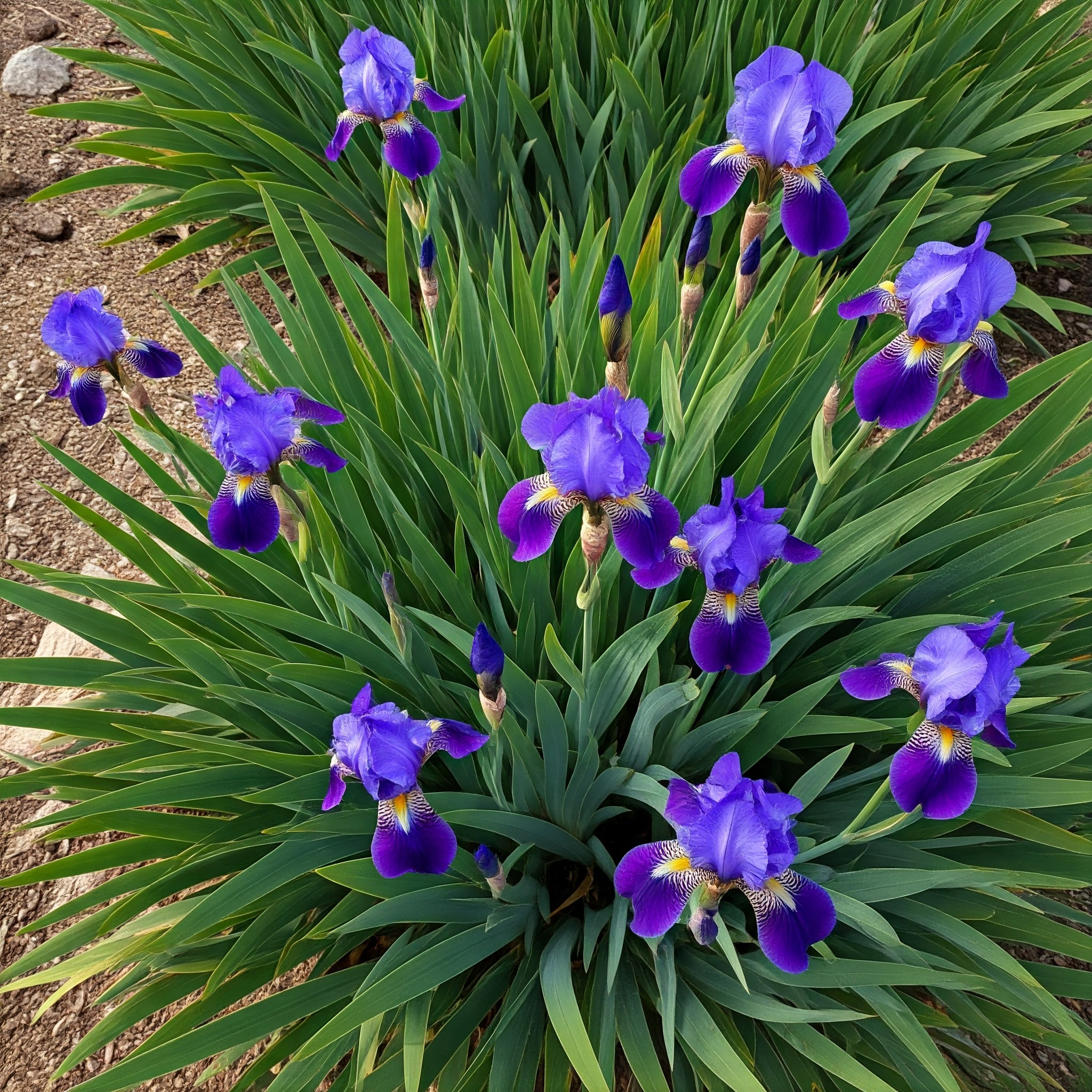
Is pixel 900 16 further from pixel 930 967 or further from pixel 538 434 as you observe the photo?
pixel 930 967

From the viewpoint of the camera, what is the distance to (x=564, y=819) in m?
1.56

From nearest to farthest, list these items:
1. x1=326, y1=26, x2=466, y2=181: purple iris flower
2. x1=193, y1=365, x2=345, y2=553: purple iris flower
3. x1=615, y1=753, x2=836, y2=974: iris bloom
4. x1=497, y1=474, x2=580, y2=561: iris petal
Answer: x1=615, y1=753, x2=836, y2=974: iris bloom → x1=497, y1=474, x2=580, y2=561: iris petal → x1=193, y1=365, x2=345, y2=553: purple iris flower → x1=326, y1=26, x2=466, y2=181: purple iris flower

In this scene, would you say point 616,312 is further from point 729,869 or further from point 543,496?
point 729,869

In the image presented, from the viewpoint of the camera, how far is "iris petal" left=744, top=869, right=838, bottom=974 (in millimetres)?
1047

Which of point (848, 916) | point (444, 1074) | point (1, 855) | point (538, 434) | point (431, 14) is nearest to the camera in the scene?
point (538, 434)

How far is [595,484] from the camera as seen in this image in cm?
106

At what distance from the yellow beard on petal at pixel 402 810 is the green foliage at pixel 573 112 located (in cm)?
197

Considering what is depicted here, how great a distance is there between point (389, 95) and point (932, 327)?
1156 millimetres

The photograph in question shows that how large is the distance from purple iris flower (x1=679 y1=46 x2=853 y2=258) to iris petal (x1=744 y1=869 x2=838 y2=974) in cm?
92

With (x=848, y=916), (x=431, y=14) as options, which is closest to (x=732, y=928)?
(x=848, y=916)

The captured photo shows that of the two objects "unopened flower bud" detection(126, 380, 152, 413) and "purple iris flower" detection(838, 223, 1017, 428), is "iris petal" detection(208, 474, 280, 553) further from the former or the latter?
"purple iris flower" detection(838, 223, 1017, 428)

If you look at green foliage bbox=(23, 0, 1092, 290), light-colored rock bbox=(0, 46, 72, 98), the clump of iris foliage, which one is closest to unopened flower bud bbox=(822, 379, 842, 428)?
the clump of iris foliage

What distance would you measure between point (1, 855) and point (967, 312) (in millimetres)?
2441

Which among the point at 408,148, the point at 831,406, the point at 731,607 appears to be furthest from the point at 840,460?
the point at 408,148
